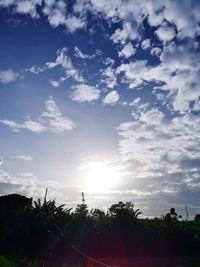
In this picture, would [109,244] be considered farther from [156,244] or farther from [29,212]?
[29,212]

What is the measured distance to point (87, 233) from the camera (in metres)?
21.6

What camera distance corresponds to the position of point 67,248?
19234 mm

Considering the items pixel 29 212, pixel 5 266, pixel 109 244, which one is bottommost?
pixel 5 266

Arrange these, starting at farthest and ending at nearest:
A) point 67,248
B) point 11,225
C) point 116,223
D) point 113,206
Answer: point 113,206 < point 116,223 < point 11,225 < point 67,248

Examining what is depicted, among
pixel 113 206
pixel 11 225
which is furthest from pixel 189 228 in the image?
pixel 11 225

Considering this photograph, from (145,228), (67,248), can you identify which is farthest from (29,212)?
(145,228)

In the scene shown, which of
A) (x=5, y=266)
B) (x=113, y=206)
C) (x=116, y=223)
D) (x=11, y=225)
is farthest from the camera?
(x=113, y=206)

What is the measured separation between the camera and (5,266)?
7969 mm

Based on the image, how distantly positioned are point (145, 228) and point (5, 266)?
16.7 metres

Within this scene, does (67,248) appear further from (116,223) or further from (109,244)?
(116,223)

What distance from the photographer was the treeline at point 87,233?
1938cm

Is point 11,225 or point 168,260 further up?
point 11,225

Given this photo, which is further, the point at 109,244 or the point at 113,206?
the point at 113,206

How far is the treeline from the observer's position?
19375 mm
